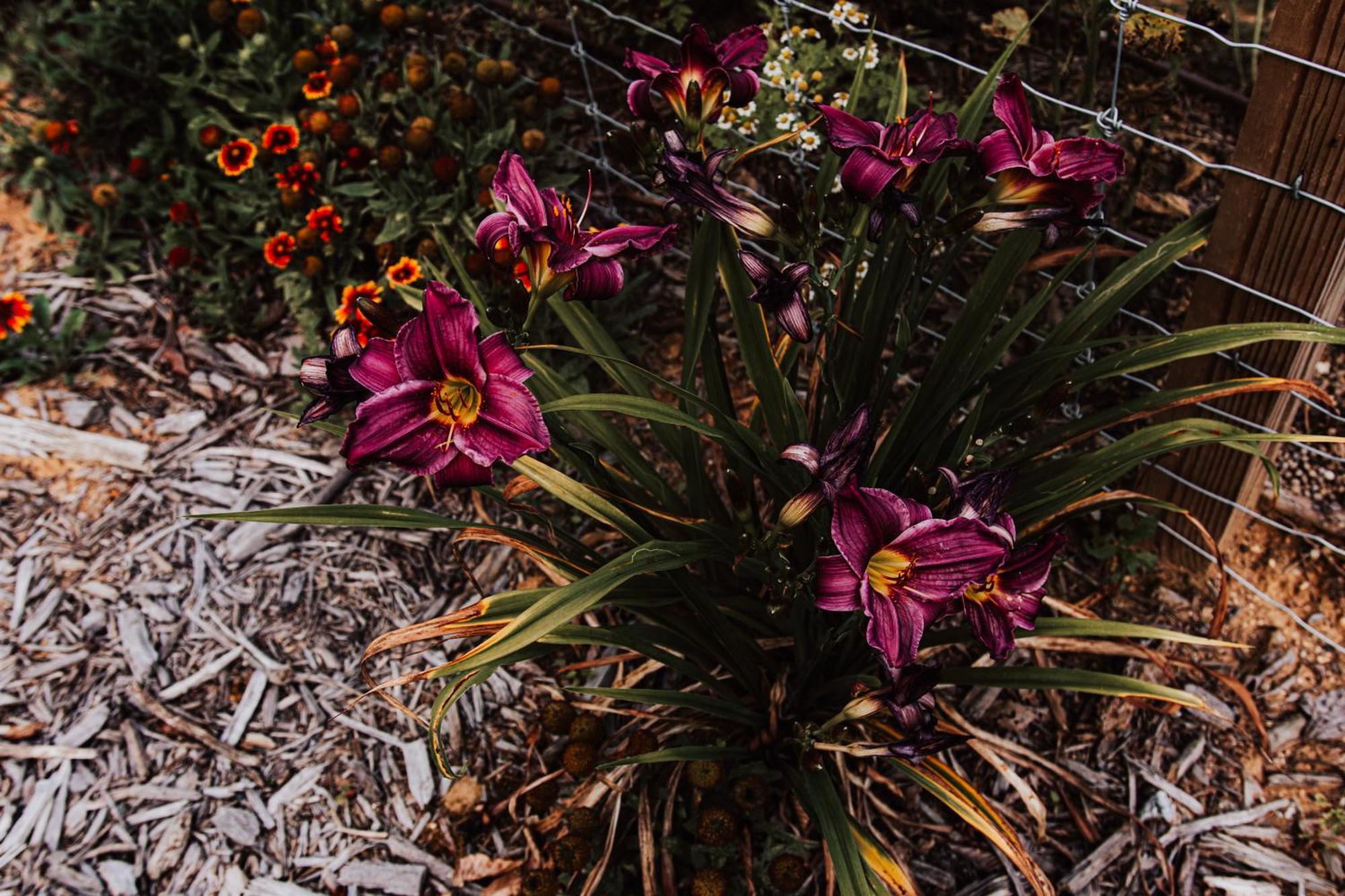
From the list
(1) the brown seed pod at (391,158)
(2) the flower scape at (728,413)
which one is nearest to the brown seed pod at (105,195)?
(2) the flower scape at (728,413)

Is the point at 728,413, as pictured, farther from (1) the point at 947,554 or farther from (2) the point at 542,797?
(2) the point at 542,797

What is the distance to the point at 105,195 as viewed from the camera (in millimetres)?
2875

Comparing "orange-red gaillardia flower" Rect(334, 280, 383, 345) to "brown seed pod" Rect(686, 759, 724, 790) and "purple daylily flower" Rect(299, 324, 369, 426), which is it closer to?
"purple daylily flower" Rect(299, 324, 369, 426)

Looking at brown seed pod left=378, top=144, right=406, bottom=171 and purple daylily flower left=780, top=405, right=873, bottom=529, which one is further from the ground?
purple daylily flower left=780, top=405, right=873, bottom=529

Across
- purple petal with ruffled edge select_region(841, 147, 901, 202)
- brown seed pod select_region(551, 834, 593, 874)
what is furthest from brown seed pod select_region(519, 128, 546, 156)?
brown seed pod select_region(551, 834, 593, 874)

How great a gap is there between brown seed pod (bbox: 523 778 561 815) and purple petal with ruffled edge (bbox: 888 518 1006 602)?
95 centimetres

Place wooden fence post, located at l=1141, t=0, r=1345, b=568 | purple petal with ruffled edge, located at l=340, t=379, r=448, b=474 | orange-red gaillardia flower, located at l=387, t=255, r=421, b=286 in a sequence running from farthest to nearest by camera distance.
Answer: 1. orange-red gaillardia flower, located at l=387, t=255, r=421, b=286
2. wooden fence post, located at l=1141, t=0, r=1345, b=568
3. purple petal with ruffled edge, located at l=340, t=379, r=448, b=474

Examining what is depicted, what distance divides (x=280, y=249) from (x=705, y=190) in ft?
5.66

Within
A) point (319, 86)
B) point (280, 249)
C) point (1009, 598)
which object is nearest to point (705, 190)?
point (1009, 598)

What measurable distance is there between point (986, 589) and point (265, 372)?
2.22 metres

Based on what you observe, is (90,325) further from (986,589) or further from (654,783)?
(986,589)

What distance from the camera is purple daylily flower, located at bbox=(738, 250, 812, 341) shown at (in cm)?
128

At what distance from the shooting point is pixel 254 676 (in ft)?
7.25

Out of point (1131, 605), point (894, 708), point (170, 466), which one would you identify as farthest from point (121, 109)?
point (1131, 605)
